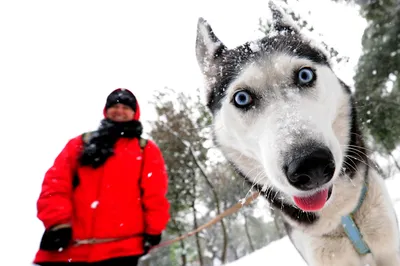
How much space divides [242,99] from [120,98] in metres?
1.39

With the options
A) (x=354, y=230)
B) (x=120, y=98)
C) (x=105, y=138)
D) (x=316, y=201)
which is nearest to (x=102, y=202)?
(x=105, y=138)

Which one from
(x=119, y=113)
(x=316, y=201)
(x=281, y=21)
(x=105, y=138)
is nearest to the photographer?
(x=316, y=201)

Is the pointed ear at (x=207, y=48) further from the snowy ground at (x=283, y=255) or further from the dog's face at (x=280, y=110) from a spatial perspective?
the snowy ground at (x=283, y=255)

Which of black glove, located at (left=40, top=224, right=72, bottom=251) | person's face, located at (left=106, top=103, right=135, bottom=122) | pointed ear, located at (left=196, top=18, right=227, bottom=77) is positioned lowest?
black glove, located at (left=40, top=224, right=72, bottom=251)

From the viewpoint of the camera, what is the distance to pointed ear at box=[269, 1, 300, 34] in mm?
2596

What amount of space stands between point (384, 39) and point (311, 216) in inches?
525

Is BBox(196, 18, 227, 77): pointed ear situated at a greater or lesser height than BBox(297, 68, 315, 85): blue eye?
greater

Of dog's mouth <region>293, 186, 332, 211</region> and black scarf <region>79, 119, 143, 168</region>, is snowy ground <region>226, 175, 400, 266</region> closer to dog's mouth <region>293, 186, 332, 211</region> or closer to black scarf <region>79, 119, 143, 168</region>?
dog's mouth <region>293, 186, 332, 211</region>

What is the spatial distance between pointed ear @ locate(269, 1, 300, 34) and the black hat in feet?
4.81

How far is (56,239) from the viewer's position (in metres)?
2.38

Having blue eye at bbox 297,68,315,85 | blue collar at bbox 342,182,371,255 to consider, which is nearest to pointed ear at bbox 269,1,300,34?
blue eye at bbox 297,68,315,85

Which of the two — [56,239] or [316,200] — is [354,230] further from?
[56,239]

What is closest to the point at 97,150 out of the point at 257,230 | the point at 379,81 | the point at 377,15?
the point at 377,15

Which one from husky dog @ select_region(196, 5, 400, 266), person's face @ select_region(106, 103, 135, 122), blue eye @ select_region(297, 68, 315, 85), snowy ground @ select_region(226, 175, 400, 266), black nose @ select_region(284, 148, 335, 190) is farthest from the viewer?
snowy ground @ select_region(226, 175, 400, 266)
